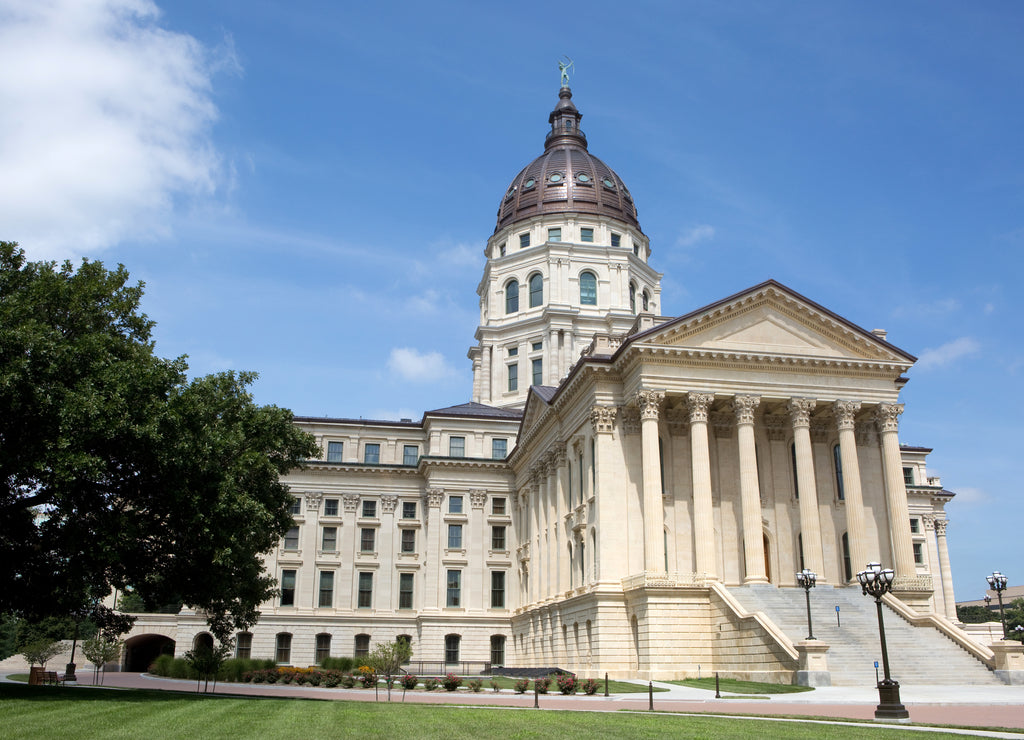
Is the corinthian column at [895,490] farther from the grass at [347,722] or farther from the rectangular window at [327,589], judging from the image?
the rectangular window at [327,589]

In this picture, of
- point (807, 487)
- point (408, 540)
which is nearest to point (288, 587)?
point (408, 540)

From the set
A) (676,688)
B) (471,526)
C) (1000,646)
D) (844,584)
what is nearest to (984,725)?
(676,688)

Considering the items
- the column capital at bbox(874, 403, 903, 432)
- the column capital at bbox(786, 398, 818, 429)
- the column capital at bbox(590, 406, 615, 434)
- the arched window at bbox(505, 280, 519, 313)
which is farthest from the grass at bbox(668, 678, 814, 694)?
the arched window at bbox(505, 280, 519, 313)

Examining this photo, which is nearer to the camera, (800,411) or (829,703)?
(829,703)

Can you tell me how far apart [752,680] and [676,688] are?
338 cm

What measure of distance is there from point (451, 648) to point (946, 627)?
116 feet

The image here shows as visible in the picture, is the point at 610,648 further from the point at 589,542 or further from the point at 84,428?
the point at 84,428

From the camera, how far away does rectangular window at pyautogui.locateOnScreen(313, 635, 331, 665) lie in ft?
210

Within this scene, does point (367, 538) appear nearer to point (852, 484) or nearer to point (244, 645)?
point (244, 645)

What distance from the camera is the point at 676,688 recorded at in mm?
33281

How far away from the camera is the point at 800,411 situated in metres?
43.7

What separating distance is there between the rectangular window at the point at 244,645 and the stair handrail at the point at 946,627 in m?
44.2

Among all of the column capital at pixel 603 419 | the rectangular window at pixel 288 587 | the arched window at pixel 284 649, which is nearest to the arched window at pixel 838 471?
the column capital at pixel 603 419

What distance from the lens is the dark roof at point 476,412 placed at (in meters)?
67.9
